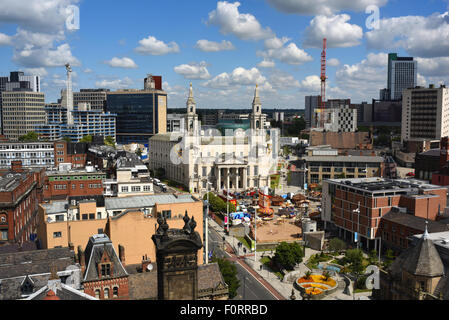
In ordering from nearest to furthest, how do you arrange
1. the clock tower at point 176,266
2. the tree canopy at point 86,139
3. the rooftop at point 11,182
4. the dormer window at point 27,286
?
the clock tower at point 176,266 → the dormer window at point 27,286 → the rooftop at point 11,182 → the tree canopy at point 86,139

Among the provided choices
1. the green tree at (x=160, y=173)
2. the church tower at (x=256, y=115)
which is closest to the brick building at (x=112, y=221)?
the church tower at (x=256, y=115)

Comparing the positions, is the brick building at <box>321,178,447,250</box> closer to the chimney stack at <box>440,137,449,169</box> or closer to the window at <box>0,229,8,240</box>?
the chimney stack at <box>440,137,449,169</box>

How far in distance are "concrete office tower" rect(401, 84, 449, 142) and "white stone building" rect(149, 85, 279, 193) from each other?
3087 inches

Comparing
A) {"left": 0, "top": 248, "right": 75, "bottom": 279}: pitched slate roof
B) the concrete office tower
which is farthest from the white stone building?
{"left": 0, "top": 248, "right": 75, "bottom": 279}: pitched slate roof

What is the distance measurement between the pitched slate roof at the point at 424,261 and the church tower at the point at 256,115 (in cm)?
9927

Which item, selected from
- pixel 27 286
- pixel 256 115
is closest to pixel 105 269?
pixel 27 286

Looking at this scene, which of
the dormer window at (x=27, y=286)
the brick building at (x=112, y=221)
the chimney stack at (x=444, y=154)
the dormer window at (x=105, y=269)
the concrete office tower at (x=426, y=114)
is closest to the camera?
the dormer window at (x=27, y=286)

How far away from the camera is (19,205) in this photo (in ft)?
202

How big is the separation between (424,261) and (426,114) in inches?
6300

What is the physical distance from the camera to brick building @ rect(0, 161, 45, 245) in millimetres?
57250

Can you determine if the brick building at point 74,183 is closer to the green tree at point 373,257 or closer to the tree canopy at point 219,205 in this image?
the tree canopy at point 219,205

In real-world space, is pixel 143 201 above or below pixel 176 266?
below

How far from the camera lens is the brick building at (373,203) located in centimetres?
7050

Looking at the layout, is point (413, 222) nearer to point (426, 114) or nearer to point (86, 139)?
point (426, 114)
